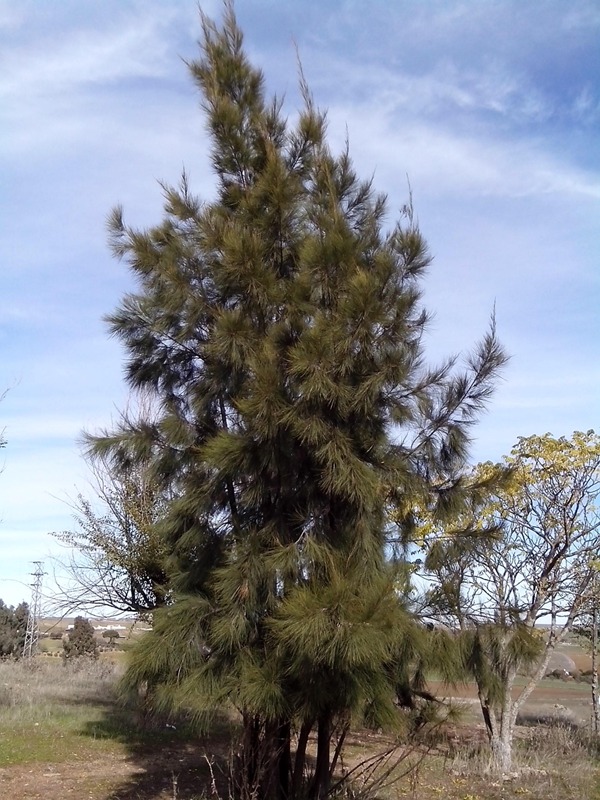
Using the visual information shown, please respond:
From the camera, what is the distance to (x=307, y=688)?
12.4 feet

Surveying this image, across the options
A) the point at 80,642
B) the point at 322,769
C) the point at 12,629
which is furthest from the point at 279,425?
the point at 12,629

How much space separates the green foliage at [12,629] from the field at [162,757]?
11.8 m

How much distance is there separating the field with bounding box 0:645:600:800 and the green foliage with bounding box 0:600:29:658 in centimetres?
1178

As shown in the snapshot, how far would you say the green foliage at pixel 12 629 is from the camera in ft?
79.8

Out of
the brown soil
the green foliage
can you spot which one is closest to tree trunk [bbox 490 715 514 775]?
the brown soil

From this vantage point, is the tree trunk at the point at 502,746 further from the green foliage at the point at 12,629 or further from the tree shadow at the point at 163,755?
the green foliage at the point at 12,629

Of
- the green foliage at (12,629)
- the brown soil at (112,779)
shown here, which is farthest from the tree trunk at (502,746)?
the green foliage at (12,629)

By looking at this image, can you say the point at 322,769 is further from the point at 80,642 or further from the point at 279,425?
the point at 80,642

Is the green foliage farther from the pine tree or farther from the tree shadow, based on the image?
the pine tree

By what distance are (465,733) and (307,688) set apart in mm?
9757

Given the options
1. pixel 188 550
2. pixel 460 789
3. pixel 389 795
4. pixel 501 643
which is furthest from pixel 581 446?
pixel 188 550

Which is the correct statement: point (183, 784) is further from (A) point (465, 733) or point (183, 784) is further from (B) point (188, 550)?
(A) point (465, 733)

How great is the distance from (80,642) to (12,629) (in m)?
2.76

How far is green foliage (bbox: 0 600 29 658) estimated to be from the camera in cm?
2431
